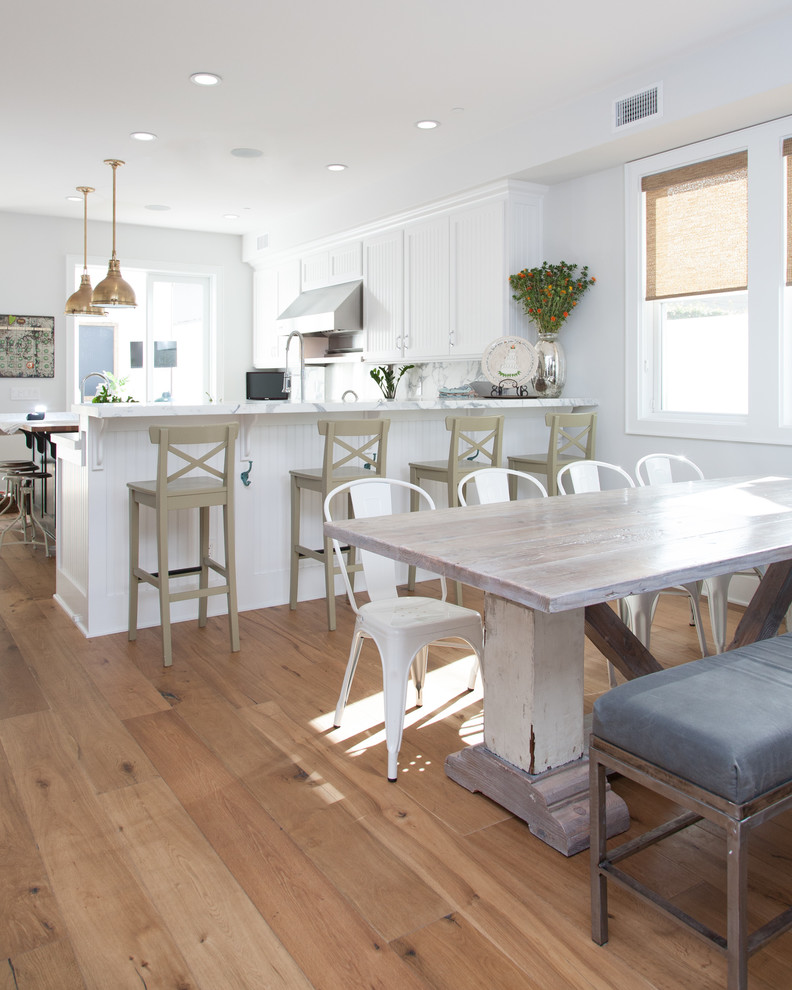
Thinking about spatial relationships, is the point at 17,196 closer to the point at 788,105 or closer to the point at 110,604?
the point at 110,604

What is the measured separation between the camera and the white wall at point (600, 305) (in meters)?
4.79

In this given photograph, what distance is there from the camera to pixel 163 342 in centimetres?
838

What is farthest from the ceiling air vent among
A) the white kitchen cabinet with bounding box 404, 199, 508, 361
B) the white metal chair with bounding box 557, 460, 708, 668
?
the white metal chair with bounding box 557, 460, 708, 668

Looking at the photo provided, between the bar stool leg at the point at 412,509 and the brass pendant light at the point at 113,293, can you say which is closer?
the bar stool leg at the point at 412,509

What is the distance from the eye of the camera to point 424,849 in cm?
192

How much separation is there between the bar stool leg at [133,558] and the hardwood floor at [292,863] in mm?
514

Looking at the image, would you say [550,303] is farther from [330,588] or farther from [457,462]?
[330,588]

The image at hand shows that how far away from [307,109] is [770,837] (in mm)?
4329

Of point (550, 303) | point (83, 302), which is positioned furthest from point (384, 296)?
point (83, 302)

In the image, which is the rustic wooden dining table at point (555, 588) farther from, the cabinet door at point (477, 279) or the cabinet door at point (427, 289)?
the cabinet door at point (427, 289)

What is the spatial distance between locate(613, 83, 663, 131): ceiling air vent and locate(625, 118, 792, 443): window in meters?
0.38

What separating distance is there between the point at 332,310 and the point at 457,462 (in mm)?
3016

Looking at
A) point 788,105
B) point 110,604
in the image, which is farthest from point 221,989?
point 788,105

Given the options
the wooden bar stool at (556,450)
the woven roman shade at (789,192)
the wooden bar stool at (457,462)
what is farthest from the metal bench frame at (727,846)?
the woven roman shade at (789,192)
